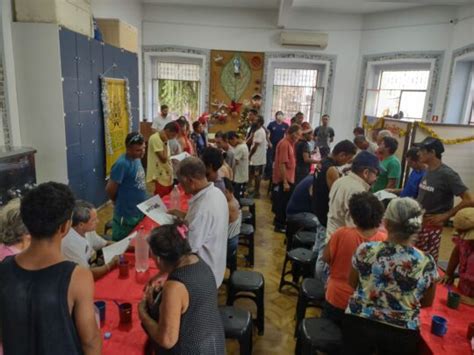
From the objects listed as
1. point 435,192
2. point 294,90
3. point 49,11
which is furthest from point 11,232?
point 294,90

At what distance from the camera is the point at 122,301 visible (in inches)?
69.6

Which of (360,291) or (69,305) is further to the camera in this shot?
(360,291)

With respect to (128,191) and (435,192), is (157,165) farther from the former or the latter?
(435,192)

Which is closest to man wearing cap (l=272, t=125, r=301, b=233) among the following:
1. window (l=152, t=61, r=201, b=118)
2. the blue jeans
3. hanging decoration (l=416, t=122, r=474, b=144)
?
the blue jeans

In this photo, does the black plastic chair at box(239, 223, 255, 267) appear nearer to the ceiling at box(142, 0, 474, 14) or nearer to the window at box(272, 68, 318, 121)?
the ceiling at box(142, 0, 474, 14)

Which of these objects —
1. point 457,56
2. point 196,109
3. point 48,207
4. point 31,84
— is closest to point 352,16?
point 457,56

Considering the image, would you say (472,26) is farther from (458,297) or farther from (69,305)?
(69,305)

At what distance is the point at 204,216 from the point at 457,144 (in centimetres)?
470

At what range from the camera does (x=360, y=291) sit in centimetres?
166

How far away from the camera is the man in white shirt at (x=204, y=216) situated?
6.13ft

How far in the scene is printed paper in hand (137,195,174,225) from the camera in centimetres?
246

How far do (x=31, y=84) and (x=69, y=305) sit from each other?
362cm

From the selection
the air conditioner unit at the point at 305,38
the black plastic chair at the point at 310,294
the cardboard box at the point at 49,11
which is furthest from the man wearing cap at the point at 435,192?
the air conditioner unit at the point at 305,38

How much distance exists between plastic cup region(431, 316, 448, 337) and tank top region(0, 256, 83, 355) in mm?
1647
